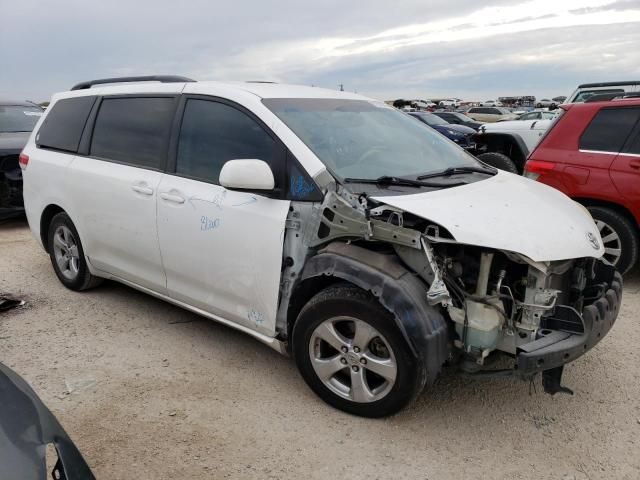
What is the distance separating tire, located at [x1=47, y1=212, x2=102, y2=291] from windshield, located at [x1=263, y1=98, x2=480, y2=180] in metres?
2.30

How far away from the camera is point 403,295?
261 centimetres

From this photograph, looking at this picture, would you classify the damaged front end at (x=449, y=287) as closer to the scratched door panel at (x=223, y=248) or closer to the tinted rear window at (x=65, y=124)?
the scratched door panel at (x=223, y=248)

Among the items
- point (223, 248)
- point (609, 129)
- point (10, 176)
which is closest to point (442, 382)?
point (223, 248)

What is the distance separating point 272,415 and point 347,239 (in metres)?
1.07

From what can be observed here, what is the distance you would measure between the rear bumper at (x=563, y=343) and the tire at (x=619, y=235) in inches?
88.1

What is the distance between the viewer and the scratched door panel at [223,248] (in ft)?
10.0

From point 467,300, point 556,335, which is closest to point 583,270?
point 556,335

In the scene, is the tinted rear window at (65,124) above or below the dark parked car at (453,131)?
above

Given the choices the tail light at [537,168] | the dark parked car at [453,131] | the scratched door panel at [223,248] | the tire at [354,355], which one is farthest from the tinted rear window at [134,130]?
the dark parked car at [453,131]

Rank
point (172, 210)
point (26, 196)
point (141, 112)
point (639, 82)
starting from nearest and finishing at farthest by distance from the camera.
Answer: point (172, 210) < point (141, 112) < point (26, 196) < point (639, 82)

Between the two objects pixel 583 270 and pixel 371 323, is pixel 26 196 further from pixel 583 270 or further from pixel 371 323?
pixel 583 270

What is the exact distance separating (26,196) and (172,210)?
2.27 meters

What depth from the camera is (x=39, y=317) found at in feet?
14.1

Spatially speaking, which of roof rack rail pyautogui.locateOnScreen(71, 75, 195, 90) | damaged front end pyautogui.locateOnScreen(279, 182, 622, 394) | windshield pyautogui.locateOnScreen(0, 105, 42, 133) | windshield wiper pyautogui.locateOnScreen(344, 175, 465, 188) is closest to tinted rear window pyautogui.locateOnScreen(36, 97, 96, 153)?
roof rack rail pyautogui.locateOnScreen(71, 75, 195, 90)
